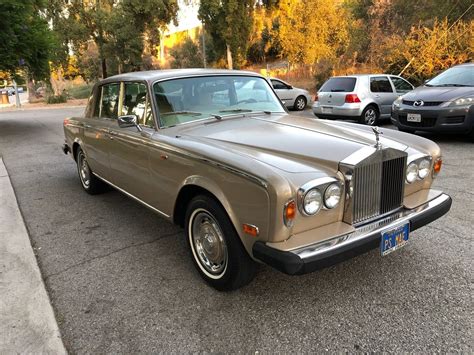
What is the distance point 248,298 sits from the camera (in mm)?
2984

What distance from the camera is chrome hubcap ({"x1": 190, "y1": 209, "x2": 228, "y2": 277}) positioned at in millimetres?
3021

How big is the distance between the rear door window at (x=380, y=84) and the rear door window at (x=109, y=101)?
8.18 metres

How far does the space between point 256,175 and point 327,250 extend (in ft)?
2.16

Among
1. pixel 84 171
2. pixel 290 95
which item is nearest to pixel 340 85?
pixel 290 95

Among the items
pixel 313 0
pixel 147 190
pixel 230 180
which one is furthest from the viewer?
pixel 313 0

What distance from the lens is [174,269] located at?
348cm

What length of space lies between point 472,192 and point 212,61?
3858 centimetres

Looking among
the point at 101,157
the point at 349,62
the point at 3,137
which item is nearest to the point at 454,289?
the point at 101,157

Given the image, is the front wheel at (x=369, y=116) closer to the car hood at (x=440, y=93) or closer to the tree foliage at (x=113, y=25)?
the car hood at (x=440, y=93)

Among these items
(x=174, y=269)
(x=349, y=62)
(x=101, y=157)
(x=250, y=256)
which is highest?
(x=349, y=62)

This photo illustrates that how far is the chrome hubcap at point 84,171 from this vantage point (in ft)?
18.7

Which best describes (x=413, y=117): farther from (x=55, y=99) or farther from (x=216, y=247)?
(x=55, y=99)

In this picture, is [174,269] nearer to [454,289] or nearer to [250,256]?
[250,256]

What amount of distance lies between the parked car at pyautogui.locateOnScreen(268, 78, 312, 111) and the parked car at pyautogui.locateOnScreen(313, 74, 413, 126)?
13.7ft
